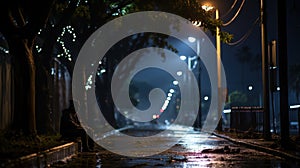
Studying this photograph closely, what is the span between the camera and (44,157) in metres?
13.5

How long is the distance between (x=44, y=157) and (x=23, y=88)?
463cm

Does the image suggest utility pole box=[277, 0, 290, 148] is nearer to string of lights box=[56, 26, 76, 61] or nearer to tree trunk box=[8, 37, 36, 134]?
tree trunk box=[8, 37, 36, 134]

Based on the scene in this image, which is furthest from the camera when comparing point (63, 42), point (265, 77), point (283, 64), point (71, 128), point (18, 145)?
point (63, 42)

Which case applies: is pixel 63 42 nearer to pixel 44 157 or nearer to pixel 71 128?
pixel 71 128

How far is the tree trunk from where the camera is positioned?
57.3 feet

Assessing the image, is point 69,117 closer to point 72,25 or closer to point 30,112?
point 30,112

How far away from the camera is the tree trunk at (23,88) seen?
57.3 feet

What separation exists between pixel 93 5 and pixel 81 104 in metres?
5.22

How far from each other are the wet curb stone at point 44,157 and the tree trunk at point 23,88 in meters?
1.37

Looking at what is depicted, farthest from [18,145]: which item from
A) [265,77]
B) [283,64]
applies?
[265,77]

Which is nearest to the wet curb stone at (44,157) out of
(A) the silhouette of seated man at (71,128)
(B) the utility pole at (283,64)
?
(A) the silhouette of seated man at (71,128)

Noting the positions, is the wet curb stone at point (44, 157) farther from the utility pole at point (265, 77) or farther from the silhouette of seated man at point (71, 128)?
the utility pole at point (265, 77)

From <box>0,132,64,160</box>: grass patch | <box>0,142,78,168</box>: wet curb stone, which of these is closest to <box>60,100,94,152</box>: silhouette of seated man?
<box>0,142,78,168</box>: wet curb stone

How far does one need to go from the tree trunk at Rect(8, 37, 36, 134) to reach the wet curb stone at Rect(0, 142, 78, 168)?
1367 mm
